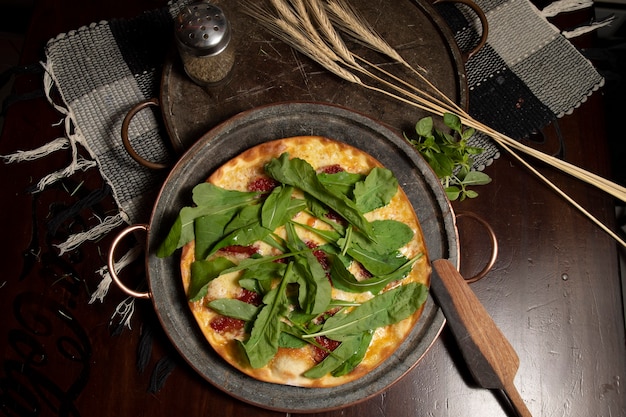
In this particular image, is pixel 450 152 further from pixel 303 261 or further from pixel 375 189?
pixel 303 261

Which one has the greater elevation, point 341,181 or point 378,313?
point 341,181

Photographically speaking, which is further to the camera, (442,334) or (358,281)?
(442,334)

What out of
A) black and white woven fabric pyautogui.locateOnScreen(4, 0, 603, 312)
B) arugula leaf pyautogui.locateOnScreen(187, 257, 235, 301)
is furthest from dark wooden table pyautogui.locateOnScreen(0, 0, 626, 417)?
arugula leaf pyautogui.locateOnScreen(187, 257, 235, 301)

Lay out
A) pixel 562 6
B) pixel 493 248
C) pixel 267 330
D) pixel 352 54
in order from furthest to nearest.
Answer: pixel 562 6 → pixel 352 54 → pixel 493 248 → pixel 267 330

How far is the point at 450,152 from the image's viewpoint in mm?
1435

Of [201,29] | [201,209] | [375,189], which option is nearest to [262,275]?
[201,209]

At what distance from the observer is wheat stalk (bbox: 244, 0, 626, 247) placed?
1.41 m

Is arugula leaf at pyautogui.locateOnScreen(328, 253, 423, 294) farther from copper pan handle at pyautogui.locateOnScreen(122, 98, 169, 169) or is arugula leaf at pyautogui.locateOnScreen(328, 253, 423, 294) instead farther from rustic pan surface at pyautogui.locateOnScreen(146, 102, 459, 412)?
copper pan handle at pyautogui.locateOnScreen(122, 98, 169, 169)

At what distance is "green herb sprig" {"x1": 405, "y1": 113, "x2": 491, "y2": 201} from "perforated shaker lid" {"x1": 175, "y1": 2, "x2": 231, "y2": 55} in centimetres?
57

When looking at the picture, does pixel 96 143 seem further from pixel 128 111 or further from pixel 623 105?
pixel 623 105

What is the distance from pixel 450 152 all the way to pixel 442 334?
0.51m

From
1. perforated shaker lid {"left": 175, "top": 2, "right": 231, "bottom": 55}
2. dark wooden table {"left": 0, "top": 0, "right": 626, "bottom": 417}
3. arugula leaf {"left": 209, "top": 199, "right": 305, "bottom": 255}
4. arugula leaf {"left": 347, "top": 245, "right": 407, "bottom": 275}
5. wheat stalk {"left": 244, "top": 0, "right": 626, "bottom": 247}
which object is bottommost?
dark wooden table {"left": 0, "top": 0, "right": 626, "bottom": 417}

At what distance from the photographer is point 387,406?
1508 millimetres

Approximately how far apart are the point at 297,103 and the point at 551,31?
84 cm
